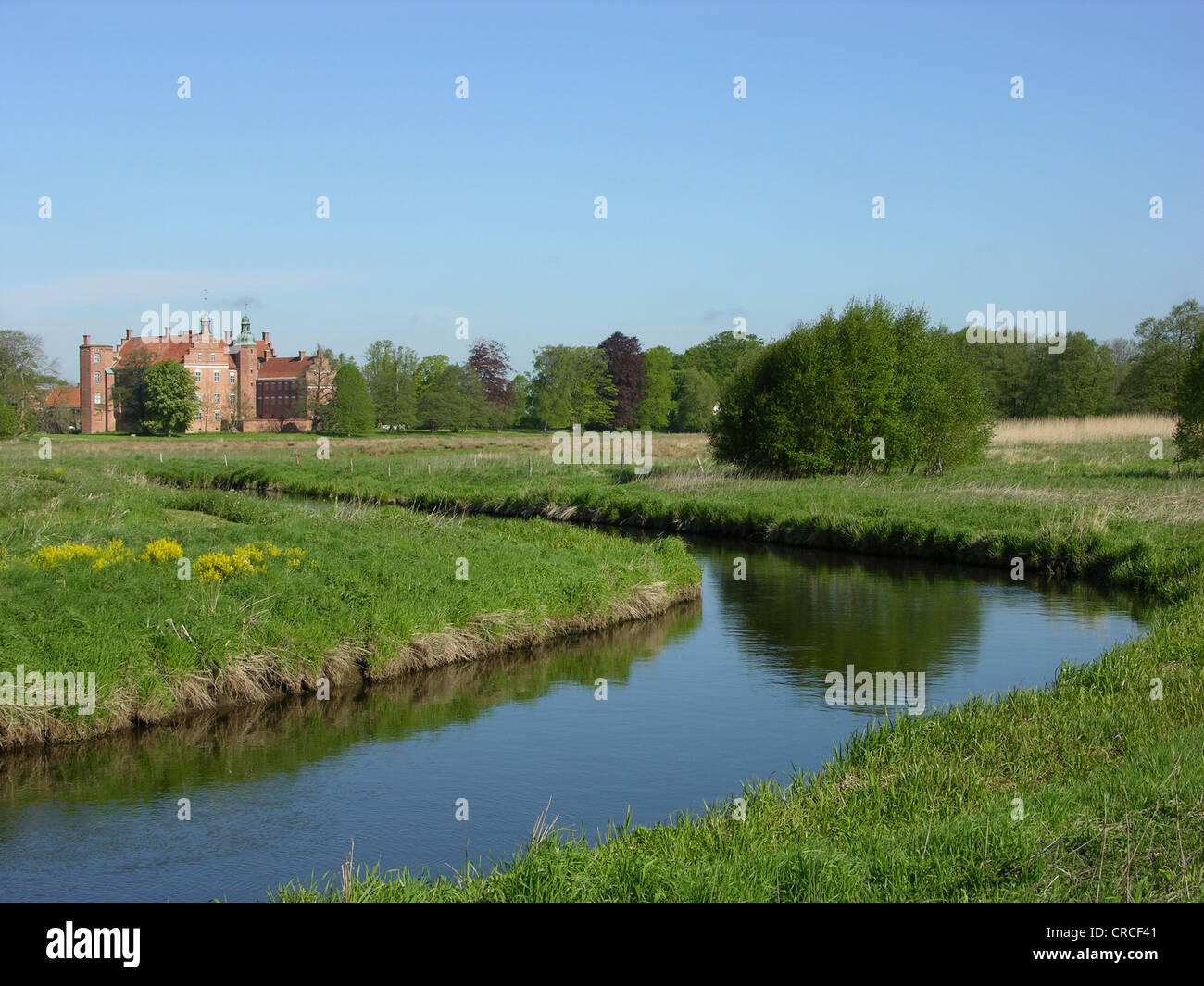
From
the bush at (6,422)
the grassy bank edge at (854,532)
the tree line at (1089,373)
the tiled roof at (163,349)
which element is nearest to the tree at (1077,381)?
the tree line at (1089,373)

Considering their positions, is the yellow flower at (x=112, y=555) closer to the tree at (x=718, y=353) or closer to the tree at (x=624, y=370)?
the tree at (x=624, y=370)

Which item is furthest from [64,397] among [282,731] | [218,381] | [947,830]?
[947,830]

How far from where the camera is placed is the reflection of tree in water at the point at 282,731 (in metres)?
11.5

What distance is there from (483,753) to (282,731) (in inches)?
105

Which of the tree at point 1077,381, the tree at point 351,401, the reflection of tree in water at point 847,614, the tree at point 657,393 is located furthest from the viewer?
the tree at point 657,393

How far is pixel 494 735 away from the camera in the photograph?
13695mm

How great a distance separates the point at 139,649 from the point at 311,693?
8.16 ft

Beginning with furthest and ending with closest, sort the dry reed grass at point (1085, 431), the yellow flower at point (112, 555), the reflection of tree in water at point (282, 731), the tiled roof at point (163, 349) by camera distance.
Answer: the tiled roof at point (163, 349), the dry reed grass at point (1085, 431), the yellow flower at point (112, 555), the reflection of tree in water at point (282, 731)

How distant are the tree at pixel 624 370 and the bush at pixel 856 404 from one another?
2810 inches

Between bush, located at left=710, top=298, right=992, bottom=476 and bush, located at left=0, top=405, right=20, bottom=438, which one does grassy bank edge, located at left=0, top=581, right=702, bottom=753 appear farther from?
bush, located at left=0, top=405, right=20, bottom=438

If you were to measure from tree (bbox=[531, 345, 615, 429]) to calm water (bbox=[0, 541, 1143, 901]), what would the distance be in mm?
87240

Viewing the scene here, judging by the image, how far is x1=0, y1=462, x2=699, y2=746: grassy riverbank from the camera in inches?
518

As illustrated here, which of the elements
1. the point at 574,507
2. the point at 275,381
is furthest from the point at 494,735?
the point at 275,381

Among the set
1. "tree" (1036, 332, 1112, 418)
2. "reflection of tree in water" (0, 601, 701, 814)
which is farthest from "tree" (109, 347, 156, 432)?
"reflection of tree in water" (0, 601, 701, 814)
